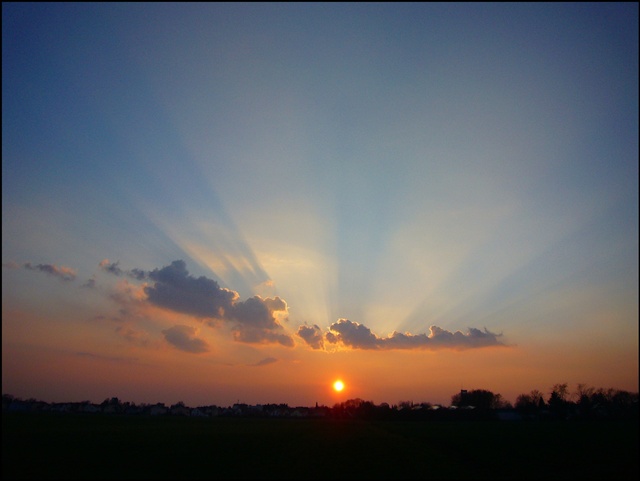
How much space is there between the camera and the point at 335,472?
99.6 ft

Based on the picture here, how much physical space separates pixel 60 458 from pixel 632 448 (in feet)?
191

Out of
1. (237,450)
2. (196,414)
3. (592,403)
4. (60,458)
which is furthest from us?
(196,414)

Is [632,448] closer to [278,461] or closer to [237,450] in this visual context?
[278,461]

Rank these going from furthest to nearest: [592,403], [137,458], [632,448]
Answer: [592,403] < [632,448] < [137,458]

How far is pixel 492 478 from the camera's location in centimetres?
3053

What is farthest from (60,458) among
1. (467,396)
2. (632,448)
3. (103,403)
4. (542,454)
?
(467,396)

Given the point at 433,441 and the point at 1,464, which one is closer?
the point at 1,464

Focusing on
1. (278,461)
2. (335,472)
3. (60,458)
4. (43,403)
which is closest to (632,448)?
(335,472)

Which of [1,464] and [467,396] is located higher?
[467,396]

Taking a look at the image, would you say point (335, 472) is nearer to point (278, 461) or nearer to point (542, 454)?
point (278, 461)

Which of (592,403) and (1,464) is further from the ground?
(592,403)

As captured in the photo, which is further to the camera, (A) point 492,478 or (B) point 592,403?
(B) point 592,403

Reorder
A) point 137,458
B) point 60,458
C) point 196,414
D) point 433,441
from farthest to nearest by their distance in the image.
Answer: point 196,414 < point 433,441 < point 137,458 < point 60,458

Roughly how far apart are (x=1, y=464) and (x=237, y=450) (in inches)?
821
